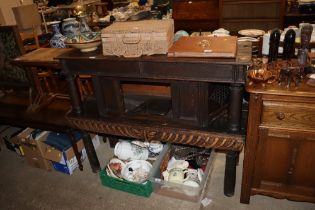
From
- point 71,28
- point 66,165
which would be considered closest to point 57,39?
point 71,28

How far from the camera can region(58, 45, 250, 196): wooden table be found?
60.5 inches

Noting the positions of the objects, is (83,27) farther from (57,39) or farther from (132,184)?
(132,184)

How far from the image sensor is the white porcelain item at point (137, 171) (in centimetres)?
208

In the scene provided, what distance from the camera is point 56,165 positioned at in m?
2.43

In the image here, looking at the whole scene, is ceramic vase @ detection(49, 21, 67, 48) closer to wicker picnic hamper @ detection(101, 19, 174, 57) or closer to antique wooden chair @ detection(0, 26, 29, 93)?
antique wooden chair @ detection(0, 26, 29, 93)

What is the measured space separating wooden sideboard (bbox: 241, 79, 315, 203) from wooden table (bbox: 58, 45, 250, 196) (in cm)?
10

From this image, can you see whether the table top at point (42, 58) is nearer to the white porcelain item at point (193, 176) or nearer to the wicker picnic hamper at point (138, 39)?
the wicker picnic hamper at point (138, 39)

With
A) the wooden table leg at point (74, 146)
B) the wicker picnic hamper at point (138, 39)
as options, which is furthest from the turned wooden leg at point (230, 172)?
the wooden table leg at point (74, 146)

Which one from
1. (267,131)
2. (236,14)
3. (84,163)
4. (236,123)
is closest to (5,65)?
(84,163)

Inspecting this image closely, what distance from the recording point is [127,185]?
2.10 metres

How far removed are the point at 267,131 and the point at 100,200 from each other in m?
1.35

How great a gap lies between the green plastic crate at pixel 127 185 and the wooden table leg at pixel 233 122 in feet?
1.91

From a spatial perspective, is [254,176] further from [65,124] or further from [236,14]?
[236,14]

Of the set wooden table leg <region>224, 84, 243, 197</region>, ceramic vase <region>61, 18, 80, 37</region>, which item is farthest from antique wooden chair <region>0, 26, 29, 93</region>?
wooden table leg <region>224, 84, 243, 197</region>
